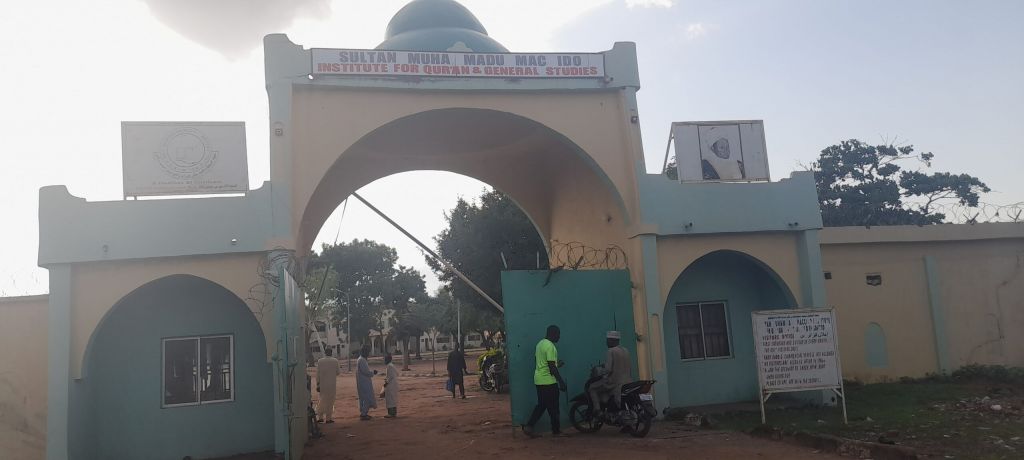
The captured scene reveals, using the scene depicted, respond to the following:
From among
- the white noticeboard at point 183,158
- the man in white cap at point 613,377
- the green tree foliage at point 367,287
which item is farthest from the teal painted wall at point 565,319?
the green tree foliage at point 367,287

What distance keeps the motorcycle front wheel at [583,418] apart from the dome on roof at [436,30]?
6709 millimetres

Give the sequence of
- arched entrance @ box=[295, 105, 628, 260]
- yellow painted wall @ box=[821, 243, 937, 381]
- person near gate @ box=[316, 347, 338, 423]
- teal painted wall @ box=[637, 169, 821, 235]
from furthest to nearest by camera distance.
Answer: person near gate @ box=[316, 347, 338, 423]
yellow painted wall @ box=[821, 243, 937, 381]
arched entrance @ box=[295, 105, 628, 260]
teal painted wall @ box=[637, 169, 821, 235]

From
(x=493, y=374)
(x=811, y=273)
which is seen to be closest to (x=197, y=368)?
(x=493, y=374)

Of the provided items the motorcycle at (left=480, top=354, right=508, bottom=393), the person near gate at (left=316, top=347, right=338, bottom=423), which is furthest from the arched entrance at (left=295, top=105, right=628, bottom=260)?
the motorcycle at (left=480, top=354, right=508, bottom=393)

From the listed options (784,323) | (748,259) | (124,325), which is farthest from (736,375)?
(124,325)

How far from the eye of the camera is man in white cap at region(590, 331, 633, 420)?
1030cm

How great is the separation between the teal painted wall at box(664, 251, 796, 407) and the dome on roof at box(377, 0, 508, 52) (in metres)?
5.88

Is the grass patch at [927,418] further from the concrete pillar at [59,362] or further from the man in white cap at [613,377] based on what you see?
the concrete pillar at [59,362]

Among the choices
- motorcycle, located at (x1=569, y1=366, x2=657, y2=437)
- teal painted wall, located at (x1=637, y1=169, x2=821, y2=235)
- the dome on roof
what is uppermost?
the dome on roof

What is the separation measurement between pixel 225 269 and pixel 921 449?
374 inches

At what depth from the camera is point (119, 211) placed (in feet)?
35.0

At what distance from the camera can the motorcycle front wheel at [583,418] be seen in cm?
1056

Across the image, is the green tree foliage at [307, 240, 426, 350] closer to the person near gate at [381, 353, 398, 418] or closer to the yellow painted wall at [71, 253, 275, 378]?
the person near gate at [381, 353, 398, 418]

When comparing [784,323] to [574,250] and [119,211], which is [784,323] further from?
[119,211]
